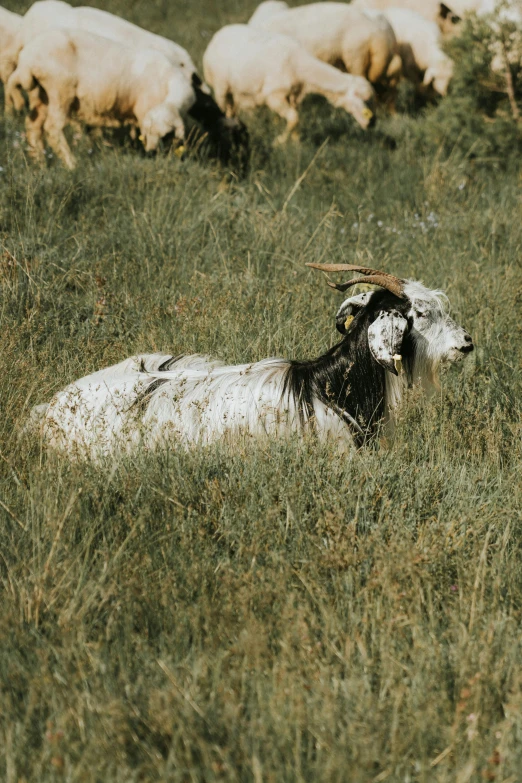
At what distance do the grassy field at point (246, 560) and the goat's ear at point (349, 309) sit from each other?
22.8 inches

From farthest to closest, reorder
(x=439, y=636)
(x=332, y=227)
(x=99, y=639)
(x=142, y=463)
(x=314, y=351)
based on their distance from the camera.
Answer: (x=332, y=227) → (x=314, y=351) → (x=142, y=463) → (x=439, y=636) → (x=99, y=639)

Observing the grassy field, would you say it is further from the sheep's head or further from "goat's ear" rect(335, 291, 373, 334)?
the sheep's head

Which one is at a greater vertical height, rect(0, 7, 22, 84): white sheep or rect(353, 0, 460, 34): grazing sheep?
rect(353, 0, 460, 34): grazing sheep

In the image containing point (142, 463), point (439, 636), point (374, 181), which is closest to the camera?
point (439, 636)

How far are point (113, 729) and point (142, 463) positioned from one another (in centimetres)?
150

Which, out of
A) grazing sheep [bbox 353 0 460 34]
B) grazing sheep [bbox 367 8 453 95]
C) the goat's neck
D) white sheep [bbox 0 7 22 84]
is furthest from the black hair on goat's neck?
grazing sheep [bbox 353 0 460 34]

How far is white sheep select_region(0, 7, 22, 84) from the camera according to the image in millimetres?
12367

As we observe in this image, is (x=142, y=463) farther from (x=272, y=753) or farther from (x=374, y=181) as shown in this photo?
(x=374, y=181)

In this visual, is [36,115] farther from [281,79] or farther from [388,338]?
[388,338]

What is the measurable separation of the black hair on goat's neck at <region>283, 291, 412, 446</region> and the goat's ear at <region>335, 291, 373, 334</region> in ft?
0.24

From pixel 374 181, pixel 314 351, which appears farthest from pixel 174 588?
pixel 374 181

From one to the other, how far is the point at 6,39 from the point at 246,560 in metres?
11.5

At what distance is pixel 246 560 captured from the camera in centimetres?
327

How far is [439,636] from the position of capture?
2.94 meters
